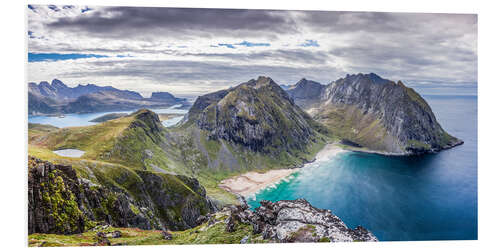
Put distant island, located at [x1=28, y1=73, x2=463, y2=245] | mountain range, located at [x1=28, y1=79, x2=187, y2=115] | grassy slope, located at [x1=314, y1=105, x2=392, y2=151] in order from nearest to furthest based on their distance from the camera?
distant island, located at [x1=28, y1=73, x2=463, y2=245] → mountain range, located at [x1=28, y1=79, x2=187, y2=115] → grassy slope, located at [x1=314, y1=105, x2=392, y2=151]

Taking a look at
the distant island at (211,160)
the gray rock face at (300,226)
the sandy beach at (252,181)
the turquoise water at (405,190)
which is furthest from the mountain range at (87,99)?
the sandy beach at (252,181)

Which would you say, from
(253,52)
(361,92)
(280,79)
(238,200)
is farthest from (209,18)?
(361,92)

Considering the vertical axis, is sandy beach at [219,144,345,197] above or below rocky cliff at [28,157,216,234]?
below

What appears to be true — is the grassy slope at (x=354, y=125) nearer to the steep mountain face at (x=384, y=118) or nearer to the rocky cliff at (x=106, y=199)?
the steep mountain face at (x=384, y=118)

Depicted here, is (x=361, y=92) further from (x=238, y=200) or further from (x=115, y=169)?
(x=115, y=169)

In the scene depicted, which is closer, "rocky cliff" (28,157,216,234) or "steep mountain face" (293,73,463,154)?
"rocky cliff" (28,157,216,234)

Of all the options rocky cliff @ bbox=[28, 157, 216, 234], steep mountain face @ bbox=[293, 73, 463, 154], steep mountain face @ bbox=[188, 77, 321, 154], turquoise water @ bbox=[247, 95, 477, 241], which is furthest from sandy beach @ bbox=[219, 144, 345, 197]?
steep mountain face @ bbox=[293, 73, 463, 154]

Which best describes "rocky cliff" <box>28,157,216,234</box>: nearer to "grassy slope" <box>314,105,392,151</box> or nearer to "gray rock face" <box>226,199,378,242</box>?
"gray rock face" <box>226,199,378,242</box>

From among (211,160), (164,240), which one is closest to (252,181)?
(211,160)
